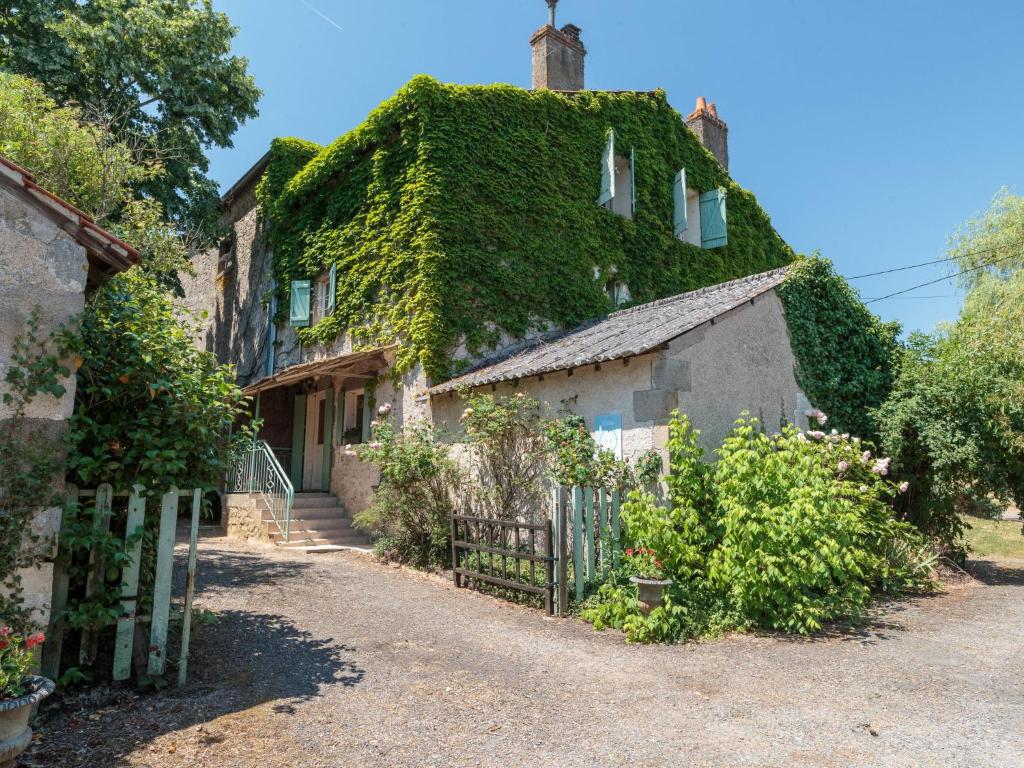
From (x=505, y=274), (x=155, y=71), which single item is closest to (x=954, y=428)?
(x=505, y=274)

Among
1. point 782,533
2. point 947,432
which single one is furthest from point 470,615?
point 947,432

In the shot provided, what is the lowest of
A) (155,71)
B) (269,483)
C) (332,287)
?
(269,483)

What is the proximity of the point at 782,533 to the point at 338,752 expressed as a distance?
4.39 m

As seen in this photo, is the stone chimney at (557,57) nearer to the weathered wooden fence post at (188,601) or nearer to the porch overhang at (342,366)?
the porch overhang at (342,366)

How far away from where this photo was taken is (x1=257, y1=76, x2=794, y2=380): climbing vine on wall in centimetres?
1192

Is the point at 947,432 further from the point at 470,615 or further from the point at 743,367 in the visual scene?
the point at 470,615

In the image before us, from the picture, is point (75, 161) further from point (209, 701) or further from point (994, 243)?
point (994, 243)

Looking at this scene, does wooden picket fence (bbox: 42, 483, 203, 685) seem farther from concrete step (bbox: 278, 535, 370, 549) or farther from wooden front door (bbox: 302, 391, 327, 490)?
wooden front door (bbox: 302, 391, 327, 490)

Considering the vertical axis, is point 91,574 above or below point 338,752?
above

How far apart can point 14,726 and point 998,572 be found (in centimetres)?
1275

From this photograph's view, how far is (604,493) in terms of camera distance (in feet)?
23.9

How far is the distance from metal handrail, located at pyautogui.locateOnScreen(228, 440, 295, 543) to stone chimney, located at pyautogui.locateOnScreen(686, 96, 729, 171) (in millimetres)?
14008

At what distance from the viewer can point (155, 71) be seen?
1538cm

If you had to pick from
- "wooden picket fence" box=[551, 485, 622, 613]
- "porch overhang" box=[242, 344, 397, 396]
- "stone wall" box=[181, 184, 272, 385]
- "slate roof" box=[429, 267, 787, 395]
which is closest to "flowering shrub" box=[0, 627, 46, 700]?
"wooden picket fence" box=[551, 485, 622, 613]
